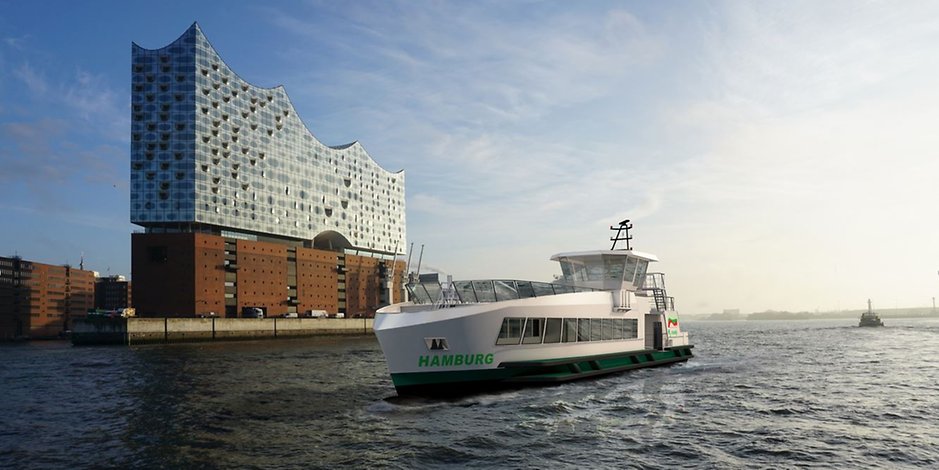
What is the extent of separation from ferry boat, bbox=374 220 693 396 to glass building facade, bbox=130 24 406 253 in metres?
83.3

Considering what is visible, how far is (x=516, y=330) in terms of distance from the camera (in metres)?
28.2

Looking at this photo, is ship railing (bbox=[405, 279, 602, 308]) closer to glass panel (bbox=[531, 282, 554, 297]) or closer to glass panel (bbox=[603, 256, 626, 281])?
glass panel (bbox=[531, 282, 554, 297])

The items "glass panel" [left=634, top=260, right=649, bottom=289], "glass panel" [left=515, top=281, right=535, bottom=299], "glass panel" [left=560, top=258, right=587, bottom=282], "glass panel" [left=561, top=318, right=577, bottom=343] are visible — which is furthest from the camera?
"glass panel" [left=634, top=260, right=649, bottom=289]

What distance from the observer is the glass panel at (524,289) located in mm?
29608

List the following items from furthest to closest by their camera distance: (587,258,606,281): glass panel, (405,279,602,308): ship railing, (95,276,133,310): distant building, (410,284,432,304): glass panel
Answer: (95,276,133,310): distant building < (587,258,606,281): glass panel < (410,284,432,304): glass panel < (405,279,602,308): ship railing

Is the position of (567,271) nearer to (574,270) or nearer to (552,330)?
(574,270)

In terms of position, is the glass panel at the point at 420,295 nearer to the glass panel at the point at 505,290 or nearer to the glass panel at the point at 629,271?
the glass panel at the point at 505,290

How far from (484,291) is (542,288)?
12.1 feet

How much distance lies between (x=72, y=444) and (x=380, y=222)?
440 feet

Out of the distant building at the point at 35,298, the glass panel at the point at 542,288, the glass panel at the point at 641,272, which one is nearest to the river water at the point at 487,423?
the glass panel at the point at 542,288

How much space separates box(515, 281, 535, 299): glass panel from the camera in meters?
29.6

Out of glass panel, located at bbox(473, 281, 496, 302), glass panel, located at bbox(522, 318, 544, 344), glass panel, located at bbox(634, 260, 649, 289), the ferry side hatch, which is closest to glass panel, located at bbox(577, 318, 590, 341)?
glass panel, located at bbox(522, 318, 544, 344)

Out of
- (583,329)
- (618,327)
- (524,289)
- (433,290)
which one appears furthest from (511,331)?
(618,327)

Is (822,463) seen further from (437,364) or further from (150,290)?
(150,290)
